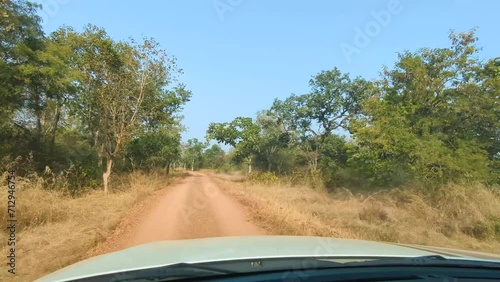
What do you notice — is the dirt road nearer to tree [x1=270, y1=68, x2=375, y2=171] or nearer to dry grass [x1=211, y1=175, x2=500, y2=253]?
dry grass [x1=211, y1=175, x2=500, y2=253]

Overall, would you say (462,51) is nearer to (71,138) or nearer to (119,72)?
(119,72)

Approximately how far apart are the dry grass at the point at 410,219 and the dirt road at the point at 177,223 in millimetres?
802

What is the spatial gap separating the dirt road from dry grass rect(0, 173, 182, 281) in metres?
0.37

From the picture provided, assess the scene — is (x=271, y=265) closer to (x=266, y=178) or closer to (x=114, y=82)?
(x=114, y=82)

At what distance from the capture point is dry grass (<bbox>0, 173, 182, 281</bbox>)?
6359mm

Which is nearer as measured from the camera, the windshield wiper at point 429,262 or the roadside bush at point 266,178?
the windshield wiper at point 429,262

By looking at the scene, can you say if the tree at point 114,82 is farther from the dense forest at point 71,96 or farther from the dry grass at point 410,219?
the dry grass at point 410,219

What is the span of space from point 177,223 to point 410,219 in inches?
266

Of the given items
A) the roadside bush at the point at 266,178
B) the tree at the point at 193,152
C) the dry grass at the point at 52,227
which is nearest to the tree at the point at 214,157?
the tree at the point at 193,152

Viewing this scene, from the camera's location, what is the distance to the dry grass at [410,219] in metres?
9.51

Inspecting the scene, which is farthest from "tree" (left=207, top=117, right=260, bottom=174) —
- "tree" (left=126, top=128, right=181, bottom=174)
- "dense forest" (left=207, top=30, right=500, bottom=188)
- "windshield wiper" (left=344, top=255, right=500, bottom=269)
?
"windshield wiper" (left=344, top=255, right=500, bottom=269)

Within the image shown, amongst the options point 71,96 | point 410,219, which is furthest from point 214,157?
point 410,219

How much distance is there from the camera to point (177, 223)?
1068 cm

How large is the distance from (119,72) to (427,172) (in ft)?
44.5
